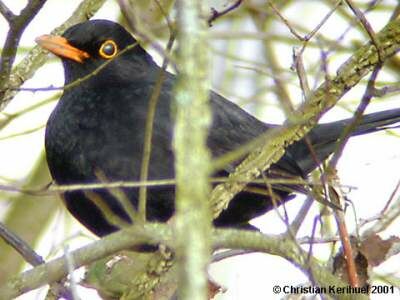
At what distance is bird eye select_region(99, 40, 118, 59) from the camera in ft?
19.6

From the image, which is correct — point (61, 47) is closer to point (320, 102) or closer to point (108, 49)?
point (108, 49)

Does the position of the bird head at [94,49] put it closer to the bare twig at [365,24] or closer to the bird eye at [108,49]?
the bird eye at [108,49]

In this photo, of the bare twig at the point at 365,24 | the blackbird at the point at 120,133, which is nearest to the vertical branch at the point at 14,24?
the blackbird at the point at 120,133

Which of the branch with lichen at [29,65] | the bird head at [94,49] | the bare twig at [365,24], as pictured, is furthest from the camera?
the bird head at [94,49]

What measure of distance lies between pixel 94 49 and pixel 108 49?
0.08m

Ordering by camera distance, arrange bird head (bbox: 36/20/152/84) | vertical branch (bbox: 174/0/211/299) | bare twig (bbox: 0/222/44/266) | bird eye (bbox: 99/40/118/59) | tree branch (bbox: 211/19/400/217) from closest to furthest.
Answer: vertical branch (bbox: 174/0/211/299) → bare twig (bbox: 0/222/44/266) → tree branch (bbox: 211/19/400/217) → bird head (bbox: 36/20/152/84) → bird eye (bbox: 99/40/118/59)

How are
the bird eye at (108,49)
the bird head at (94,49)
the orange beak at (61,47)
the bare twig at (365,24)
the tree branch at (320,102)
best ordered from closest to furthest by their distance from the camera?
the bare twig at (365,24) → the tree branch at (320,102) → the orange beak at (61,47) → the bird head at (94,49) → the bird eye at (108,49)

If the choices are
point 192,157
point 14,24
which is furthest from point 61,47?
point 192,157

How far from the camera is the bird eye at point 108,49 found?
598 cm

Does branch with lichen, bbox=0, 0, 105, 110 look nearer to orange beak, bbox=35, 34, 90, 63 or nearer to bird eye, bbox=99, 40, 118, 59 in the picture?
orange beak, bbox=35, 34, 90, 63

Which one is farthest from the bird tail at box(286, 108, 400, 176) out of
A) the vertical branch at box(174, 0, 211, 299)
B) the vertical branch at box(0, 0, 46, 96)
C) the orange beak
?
the vertical branch at box(174, 0, 211, 299)

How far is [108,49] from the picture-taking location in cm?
602

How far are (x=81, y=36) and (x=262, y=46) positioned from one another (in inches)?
63.1

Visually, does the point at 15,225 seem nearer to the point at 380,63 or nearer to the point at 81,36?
the point at 81,36
